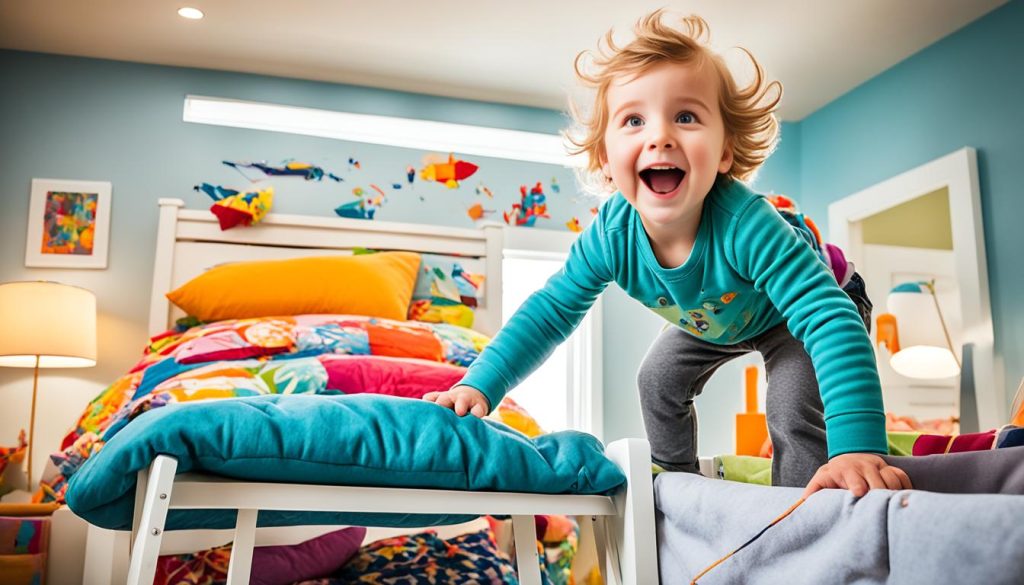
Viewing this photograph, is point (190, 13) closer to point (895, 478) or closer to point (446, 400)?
point (446, 400)

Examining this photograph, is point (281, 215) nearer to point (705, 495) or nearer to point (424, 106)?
point (424, 106)

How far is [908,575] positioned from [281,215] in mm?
3231

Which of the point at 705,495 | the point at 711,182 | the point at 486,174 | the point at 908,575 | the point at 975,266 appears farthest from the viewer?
the point at 486,174

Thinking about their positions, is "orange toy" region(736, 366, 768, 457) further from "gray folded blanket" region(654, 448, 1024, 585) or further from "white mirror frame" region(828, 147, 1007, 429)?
"gray folded blanket" region(654, 448, 1024, 585)

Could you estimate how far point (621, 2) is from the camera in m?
3.15

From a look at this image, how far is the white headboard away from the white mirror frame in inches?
71.4

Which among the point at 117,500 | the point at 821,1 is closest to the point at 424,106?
the point at 821,1

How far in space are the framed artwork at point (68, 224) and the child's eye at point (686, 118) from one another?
3.08 meters

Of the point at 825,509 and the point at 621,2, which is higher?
the point at 621,2

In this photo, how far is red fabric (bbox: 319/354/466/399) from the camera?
2.13 metres

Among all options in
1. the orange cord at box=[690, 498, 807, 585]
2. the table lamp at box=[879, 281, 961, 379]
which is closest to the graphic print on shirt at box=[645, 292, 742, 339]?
the orange cord at box=[690, 498, 807, 585]

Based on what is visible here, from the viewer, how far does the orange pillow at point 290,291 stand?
115 inches

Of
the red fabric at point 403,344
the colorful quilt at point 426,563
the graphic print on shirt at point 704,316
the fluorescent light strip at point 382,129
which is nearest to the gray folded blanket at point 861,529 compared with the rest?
the graphic print on shirt at point 704,316

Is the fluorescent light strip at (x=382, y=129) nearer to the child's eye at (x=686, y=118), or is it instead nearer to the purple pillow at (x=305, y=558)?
the purple pillow at (x=305, y=558)
